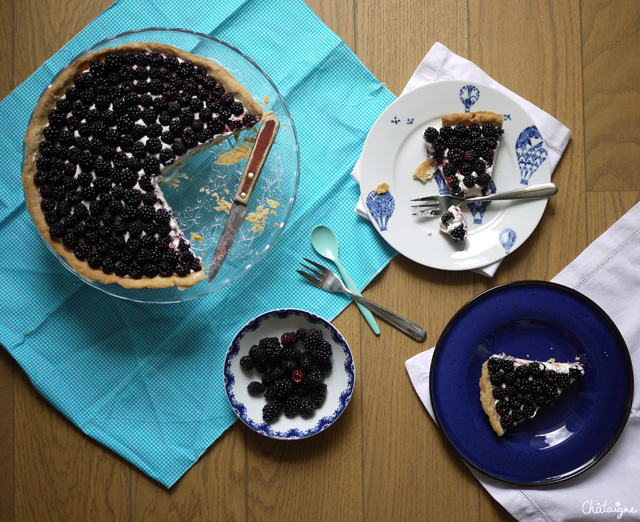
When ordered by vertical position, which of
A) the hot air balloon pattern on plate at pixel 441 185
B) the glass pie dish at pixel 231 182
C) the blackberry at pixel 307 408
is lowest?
the blackberry at pixel 307 408

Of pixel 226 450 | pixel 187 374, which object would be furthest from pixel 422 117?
pixel 226 450

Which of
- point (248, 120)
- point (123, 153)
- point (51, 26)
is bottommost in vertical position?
point (248, 120)

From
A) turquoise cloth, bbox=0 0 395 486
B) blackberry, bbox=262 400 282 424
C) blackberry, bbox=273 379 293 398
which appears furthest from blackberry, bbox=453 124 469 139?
blackberry, bbox=262 400 282 424

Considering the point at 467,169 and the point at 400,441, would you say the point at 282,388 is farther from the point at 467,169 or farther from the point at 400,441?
the point at 467,169

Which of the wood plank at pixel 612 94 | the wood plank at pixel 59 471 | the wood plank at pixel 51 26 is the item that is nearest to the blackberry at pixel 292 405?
the wood plank at pixel 59 471

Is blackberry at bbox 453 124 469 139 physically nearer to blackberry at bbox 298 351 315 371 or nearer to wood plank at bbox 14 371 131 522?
blackberry at bbox 298 351 315 371

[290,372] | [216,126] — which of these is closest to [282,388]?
[290,372]

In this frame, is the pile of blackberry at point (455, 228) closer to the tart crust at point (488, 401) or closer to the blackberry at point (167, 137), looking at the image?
the tart crust at point (488, 401)
